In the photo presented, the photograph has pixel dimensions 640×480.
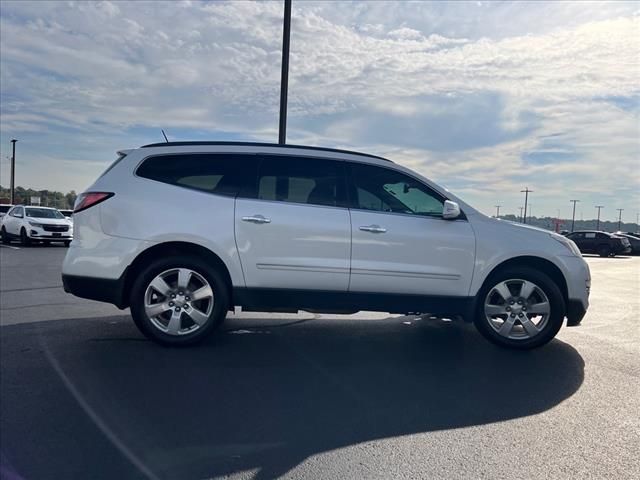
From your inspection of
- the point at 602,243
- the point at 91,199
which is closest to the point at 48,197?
the point at 602,243

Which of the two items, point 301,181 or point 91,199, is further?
point 301,181

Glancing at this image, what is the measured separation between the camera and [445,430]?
3.55m

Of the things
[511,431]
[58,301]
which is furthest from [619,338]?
[58,301]

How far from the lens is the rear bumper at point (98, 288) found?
16.8 ft

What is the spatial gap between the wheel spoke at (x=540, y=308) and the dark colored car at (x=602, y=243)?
99.4 ft

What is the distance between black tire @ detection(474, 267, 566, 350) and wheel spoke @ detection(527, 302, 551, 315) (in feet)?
0.15

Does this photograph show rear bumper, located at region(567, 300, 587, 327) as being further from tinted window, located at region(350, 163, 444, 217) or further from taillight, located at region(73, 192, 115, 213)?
taillight, located at region(73, 192, 115, 213)

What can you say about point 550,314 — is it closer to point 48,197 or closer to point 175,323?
point 175,323

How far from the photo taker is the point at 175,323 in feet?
16.8

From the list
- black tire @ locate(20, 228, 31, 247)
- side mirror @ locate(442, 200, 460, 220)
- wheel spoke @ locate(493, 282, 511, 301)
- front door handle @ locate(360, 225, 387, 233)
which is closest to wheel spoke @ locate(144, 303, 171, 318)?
front door handle @ locate(360, 225, 387, 233)

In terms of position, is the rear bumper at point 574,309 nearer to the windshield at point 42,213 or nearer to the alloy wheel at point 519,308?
the alloy wheel at point 519,308

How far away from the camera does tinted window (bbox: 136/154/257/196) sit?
532 centimetres

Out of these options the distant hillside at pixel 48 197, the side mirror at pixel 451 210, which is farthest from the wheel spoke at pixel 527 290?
the distant hillside at pixel 48 197

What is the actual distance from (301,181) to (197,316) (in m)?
1.66
